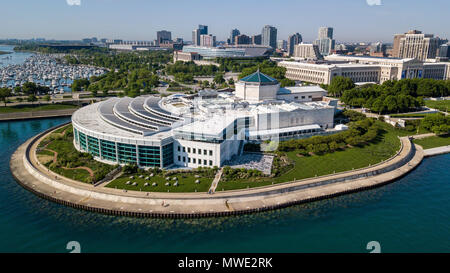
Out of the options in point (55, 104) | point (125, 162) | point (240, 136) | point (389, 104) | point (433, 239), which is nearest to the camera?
point (433, 239)

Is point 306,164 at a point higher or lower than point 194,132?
lower

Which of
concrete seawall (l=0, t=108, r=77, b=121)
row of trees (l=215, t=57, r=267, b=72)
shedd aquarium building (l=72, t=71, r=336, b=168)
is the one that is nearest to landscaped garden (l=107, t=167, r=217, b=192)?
shedd aquarium building (l=72, t=71, r=336, b=168)

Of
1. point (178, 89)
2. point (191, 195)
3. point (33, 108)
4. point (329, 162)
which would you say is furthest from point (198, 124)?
point (178, 89)

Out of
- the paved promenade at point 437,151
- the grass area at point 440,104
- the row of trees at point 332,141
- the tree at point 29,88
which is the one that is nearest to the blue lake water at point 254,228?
the row of trees at point 332,141

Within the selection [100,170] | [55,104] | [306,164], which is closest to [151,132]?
[100,170]

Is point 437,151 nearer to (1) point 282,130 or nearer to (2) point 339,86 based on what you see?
(1) point 282,130

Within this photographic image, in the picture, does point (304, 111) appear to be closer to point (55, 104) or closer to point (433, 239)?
point (433, 239)

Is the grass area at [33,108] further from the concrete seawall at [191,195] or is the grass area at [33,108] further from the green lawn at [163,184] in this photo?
the green lawn at [163,184]
